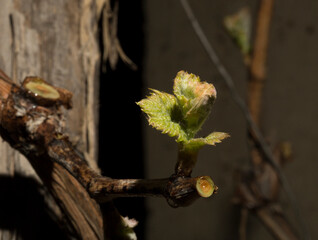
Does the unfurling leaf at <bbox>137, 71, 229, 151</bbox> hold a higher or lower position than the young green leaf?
lower

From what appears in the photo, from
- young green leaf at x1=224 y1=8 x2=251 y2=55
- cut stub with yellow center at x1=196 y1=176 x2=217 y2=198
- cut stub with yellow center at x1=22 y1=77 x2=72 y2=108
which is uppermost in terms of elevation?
young green leaf at x1=224 y1=8 x2=251 y2=55

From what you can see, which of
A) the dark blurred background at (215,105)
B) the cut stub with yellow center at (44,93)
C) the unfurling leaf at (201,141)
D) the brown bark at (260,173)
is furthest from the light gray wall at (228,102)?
the unfurling leaf at (201,141)

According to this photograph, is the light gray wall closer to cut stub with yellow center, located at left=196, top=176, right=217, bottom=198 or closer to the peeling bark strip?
the peeling bark strip

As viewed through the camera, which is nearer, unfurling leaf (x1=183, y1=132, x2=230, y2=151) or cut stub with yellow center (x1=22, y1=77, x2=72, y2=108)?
unfurling leaf (x1=183, y1=132, x2=230, y2=151)

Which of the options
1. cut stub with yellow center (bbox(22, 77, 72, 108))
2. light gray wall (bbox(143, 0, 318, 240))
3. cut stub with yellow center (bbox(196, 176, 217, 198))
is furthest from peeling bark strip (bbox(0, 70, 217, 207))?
light gray wall (bbox(143, 0, 318, 240))

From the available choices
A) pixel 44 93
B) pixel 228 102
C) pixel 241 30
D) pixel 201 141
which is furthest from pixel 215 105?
pixel 201 141

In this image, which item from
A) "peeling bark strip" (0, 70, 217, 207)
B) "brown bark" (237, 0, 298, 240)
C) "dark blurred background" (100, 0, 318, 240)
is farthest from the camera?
"dark blurred background" (100, 0, 318, 240)

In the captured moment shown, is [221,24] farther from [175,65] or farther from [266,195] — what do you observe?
[266,195]

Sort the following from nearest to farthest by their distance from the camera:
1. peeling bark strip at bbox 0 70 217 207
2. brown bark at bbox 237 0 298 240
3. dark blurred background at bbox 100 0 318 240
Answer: peeling bark strip at bbox 0 70 217 207 → brown bark at bbox 237 0 298 240 → dark blurred background at bbox 100 0 318 240

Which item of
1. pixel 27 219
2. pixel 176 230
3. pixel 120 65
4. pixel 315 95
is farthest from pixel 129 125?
pixel 27 219
